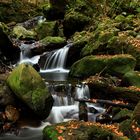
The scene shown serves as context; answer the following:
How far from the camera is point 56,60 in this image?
16.5 meters

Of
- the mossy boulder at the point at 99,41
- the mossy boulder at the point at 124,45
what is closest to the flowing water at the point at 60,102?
the mossy boulder at the point at 99,41

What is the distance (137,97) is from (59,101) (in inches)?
111

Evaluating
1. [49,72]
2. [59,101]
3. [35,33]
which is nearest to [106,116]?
[59,101]

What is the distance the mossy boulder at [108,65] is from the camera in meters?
12.9

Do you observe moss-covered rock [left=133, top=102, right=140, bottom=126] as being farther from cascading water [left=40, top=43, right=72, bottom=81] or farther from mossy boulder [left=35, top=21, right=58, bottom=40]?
mossy boulder [left=35, top=21, right=58, bottom=40]

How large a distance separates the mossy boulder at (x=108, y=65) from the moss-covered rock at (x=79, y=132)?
523cm

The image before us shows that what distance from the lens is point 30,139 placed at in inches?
363

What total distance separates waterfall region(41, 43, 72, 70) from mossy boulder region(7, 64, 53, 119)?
20.3 ft

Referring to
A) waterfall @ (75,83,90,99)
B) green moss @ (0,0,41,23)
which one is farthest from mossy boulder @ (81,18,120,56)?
green moss @ (0,0,41,23)

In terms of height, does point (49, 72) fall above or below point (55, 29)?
below

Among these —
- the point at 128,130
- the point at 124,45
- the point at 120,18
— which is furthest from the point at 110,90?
the point at 120,18

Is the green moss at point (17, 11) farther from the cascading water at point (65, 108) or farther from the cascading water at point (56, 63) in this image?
the cascading water at point (65, 108)

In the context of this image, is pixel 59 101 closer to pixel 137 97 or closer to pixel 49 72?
pixel 137 97

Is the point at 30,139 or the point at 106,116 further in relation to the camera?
the point at 106,116
